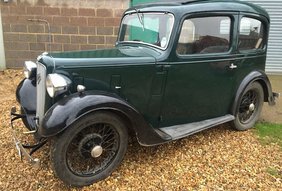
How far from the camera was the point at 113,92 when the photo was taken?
10.3 feet

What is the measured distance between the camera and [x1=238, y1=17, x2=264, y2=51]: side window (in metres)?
3.98

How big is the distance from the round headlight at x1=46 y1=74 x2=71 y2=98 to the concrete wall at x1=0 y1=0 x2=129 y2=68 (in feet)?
13.8

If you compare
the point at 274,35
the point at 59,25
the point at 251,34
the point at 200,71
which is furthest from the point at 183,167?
the point at 274,35

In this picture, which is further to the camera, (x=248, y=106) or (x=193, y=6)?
(x=248, y=106)

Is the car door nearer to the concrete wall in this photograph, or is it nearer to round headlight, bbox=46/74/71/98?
round headlight, bbox=46/74/71/98

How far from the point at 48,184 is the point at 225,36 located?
272 centimetres

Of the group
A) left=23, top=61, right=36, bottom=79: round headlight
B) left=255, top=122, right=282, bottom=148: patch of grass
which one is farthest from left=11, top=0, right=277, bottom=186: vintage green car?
left=255, top=122, right=282, bottom=148: patch of grass

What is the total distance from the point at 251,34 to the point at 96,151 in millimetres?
2701

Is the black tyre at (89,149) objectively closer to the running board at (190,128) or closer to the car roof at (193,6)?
the running board at (190,128)

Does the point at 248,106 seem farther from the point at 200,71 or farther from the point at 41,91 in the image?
the point at 41,91

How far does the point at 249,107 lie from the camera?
439 cm

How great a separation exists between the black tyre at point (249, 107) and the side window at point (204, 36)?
857 millimetres

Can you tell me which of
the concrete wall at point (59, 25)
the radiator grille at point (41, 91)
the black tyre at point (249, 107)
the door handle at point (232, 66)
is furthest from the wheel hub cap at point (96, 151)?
the concrete wall at point (59, 25)

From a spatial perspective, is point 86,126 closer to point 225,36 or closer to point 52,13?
point 225,36
